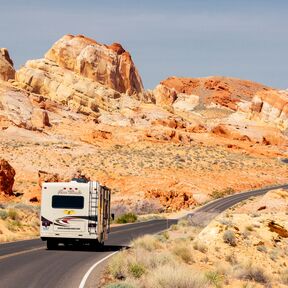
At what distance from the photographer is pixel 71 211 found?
82.2 ft

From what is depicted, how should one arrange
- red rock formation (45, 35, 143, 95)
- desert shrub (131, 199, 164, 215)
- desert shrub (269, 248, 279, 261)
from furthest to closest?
red rock formation (45, 35, 143, 95), desert shrub (131, 199, 164, 215), desert shrub (269, 248, 279, 261)

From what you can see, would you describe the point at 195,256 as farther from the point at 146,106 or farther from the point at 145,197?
the point at 146,106

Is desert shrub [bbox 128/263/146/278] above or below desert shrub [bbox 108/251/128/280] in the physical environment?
above

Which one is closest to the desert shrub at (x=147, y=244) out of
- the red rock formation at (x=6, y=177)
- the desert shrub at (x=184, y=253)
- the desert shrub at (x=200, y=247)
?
the desert shrub at (x=200, y=247)

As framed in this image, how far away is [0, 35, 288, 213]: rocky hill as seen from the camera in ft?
252

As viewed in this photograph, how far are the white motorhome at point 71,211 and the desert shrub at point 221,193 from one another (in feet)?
171

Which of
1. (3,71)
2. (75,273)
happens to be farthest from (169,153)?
(75,273)

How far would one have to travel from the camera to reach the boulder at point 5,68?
5027 inches

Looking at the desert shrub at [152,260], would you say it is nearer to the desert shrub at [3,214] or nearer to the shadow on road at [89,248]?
the shadow on road at [89,248]

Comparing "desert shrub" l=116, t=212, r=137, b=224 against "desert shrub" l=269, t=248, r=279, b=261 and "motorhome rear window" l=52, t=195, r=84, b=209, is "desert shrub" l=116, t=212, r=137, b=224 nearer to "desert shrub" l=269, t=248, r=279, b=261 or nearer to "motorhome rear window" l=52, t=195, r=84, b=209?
"desert shrub" l=269, t=248, r=279, b=261

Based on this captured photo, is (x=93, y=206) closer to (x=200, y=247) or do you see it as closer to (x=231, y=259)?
(x=200, y=247)

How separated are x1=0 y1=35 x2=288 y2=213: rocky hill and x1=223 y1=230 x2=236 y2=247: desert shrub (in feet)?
114

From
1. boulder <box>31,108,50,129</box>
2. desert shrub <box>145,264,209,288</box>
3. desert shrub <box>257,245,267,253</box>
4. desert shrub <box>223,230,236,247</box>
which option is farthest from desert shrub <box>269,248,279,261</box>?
boulder <box>31,108,50,129</box>

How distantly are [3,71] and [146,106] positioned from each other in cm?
3187
